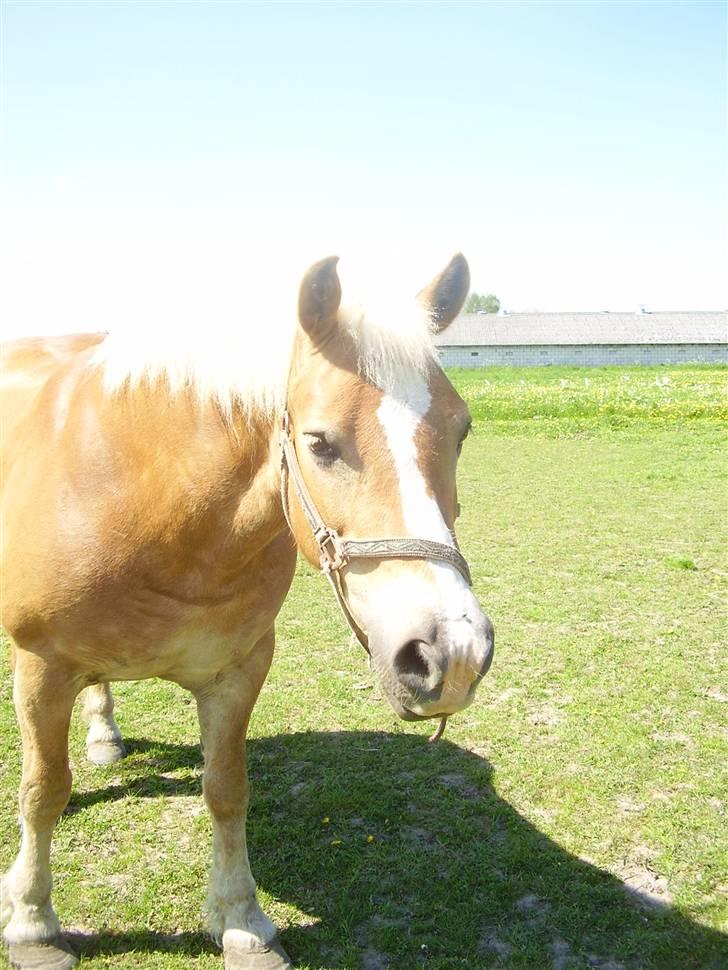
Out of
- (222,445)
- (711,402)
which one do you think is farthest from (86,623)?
(711,402)

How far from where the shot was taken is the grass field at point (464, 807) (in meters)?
3.08

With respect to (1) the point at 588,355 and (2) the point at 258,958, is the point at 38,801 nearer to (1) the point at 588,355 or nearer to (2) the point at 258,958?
(2) the point at 258,958

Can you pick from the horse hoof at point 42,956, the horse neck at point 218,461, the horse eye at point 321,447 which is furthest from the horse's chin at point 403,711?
the horse hoof at point 42,956

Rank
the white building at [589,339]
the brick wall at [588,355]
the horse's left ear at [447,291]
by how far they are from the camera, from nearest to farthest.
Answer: the horse's left ear at [447,291], the brick wall at [588,355], the white building at [589,339]

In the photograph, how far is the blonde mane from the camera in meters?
2.15

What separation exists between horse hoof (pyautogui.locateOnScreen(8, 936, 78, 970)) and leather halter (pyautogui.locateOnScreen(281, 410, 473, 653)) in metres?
1.87

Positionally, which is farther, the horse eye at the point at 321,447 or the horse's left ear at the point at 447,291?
the horse's left ear at the point at 447,291

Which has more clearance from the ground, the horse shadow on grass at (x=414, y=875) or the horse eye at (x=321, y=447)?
the horse eye at (x=321, y=447)

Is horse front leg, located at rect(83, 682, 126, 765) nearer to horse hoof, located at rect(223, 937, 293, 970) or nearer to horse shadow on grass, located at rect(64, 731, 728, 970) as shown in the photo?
horse shadow on grass, located at rect(64, 731, 728, 970)

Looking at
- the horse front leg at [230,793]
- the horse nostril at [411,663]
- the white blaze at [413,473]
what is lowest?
the horse front leg at [230,793]

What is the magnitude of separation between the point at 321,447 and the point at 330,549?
0.91 ft

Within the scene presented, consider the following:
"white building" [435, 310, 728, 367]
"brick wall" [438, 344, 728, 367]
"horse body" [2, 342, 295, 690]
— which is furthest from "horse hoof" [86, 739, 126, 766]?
"brick wall" [438, 344, 728, 367]

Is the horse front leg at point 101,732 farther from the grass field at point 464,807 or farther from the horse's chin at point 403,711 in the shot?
the horse's chin at point 403,711

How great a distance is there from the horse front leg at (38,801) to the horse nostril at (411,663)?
150 centimetres
